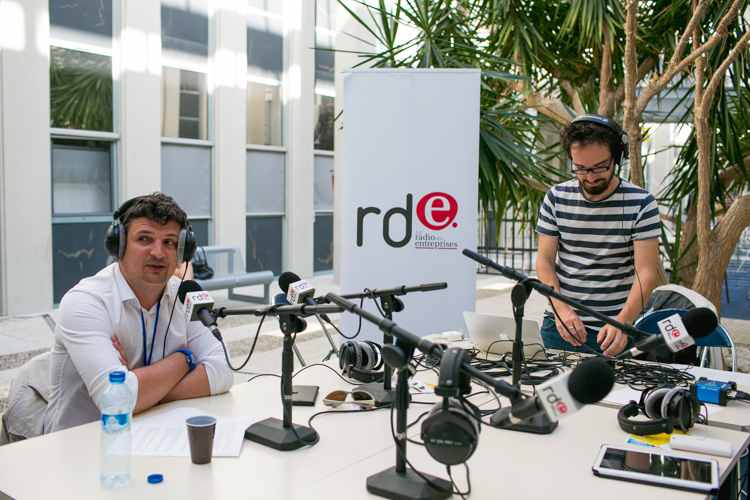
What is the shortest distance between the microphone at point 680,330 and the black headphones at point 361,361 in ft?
2.94

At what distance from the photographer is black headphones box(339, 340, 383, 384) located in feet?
7.04

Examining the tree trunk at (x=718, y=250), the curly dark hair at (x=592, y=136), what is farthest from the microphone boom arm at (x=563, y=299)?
the tree trunk at (x=718, y=250)

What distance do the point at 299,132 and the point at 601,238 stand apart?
23.5ft

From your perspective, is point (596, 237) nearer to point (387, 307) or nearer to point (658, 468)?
point (387, 307)

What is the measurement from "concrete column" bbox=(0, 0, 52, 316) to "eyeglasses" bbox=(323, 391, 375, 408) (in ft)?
18.1

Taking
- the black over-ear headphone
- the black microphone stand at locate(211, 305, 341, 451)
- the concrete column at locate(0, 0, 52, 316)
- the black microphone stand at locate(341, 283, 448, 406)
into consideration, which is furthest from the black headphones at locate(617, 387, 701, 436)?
the concrete column at locate(0, 0, 52, 316)

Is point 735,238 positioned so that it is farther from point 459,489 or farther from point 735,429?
point 459,489

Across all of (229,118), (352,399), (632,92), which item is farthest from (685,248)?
(229,118)

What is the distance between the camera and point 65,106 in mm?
6609

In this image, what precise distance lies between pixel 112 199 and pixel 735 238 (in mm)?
6278

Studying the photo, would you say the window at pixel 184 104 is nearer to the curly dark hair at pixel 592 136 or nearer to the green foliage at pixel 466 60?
the green foliage at pixel 466 60

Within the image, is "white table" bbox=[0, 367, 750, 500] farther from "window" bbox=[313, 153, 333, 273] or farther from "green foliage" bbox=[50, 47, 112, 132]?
"window" bbox=[313, 153, 333, 273]

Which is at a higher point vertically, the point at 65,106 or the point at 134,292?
the point at 65,106

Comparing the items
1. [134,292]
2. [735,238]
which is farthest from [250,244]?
[134,292]
